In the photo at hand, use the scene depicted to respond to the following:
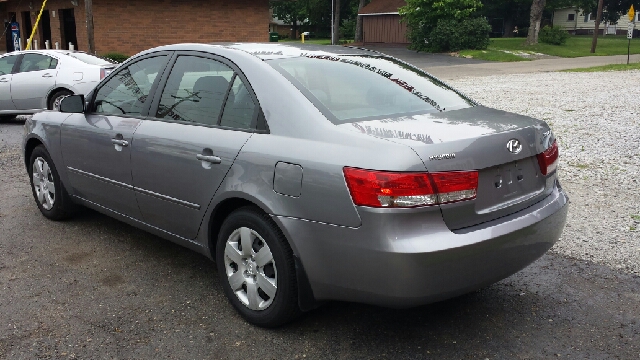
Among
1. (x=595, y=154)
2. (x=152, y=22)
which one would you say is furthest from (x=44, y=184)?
(x=152, y=22)

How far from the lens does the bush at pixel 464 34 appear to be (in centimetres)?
3938

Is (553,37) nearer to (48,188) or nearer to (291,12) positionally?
(291,12)

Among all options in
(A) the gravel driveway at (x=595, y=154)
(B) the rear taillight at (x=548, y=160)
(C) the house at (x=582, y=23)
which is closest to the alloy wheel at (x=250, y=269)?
(B) the rear taillight at (x=548, y=160)

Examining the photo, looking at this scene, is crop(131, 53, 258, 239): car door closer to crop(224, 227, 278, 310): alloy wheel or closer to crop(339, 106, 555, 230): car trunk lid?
crop(224, 227, 278, 310): alloy wheel

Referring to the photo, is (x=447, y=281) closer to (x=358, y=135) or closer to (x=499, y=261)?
(x=499, y=261)

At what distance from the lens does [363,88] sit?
12.7ft

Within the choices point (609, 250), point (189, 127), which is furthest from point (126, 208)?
point (609, 250)

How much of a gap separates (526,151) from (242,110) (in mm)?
1649

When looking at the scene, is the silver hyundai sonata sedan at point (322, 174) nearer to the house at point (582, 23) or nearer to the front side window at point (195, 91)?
the front side window at point (195, 91)

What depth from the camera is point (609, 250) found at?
4.80m

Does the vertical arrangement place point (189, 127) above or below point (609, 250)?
above

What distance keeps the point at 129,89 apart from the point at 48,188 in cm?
156

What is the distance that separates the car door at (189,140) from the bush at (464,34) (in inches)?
1471

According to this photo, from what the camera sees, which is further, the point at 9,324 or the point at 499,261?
the point at 9,324
